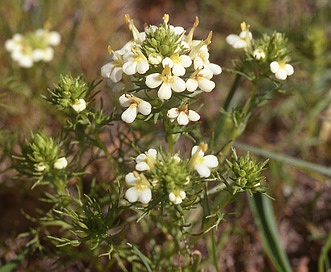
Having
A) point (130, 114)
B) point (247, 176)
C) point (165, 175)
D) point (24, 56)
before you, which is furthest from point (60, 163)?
point (24, 56)

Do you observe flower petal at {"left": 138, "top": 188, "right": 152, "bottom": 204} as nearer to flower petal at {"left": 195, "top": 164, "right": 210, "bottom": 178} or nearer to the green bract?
flower petal at {"left": 195, "top": 164, "right": 210, "bottom": 178}

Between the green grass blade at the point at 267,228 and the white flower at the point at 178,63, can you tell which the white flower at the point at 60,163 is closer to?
the white flower at the point at 178,63

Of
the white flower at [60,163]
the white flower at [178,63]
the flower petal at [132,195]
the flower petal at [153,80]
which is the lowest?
the white flower at [60,163]

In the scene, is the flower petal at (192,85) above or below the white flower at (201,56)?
below

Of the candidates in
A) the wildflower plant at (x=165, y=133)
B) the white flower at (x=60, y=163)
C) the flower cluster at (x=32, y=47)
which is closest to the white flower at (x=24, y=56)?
the flower cluster at (x=32, y=47)

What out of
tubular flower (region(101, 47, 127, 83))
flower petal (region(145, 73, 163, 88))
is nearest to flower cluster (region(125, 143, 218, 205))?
flower petal (region(145, 73, 163, 88))
